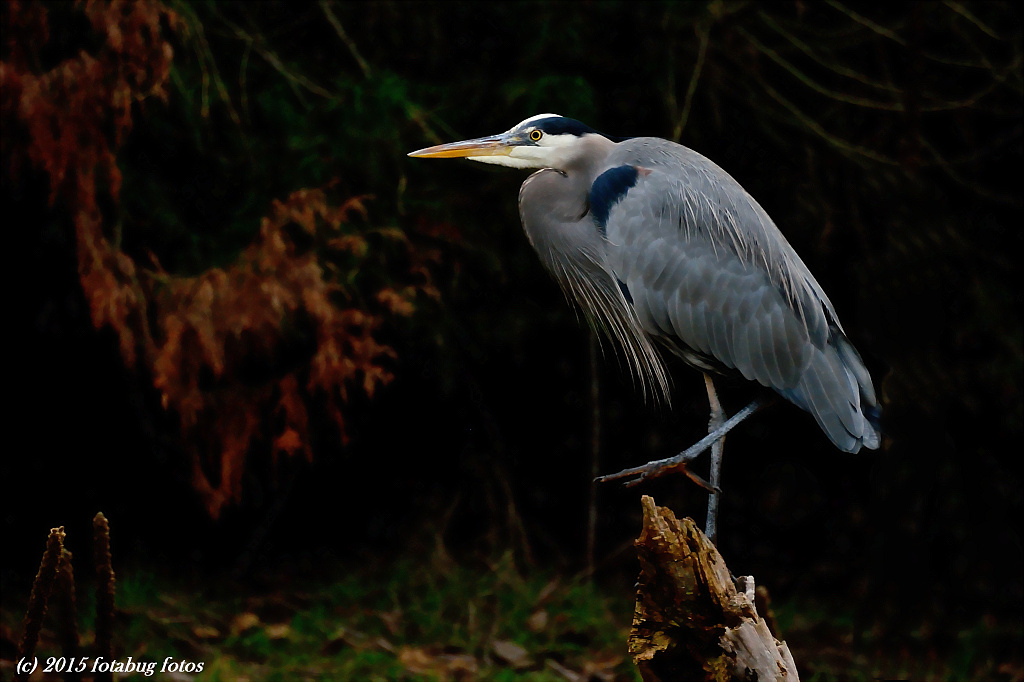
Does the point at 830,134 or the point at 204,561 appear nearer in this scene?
the point at 830,134

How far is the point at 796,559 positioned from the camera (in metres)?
3.86

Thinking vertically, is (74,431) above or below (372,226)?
below

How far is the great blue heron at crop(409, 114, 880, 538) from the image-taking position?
8.00ft

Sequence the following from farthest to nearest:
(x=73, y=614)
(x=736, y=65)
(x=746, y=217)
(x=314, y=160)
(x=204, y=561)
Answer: (x=204, y=561) < (x=736, y=65) < (x=314, y=160) < (x=746, y=217) < (x=73, y=614)

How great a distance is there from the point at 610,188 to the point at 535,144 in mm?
207

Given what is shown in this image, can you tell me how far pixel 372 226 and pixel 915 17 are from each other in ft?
6.20

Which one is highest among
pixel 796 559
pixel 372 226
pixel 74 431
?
pixel 372 226

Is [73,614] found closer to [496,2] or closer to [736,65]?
[496,2]

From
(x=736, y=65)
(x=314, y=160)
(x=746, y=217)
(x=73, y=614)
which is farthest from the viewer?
(x=736, y=65)

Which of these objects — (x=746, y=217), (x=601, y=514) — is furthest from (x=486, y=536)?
(x=746, y=217)

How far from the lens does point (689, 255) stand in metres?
2.49

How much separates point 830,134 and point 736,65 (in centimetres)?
40

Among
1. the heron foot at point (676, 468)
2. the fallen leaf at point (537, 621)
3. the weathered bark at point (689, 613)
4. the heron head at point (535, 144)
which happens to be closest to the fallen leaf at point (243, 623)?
the fallen leaf at point (537, 621)

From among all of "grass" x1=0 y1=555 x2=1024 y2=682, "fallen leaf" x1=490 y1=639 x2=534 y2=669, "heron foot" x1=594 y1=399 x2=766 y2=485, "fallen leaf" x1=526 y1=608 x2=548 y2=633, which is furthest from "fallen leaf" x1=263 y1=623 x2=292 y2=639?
"heron foot" x1=594 y1=399 x2=766 y2=485
